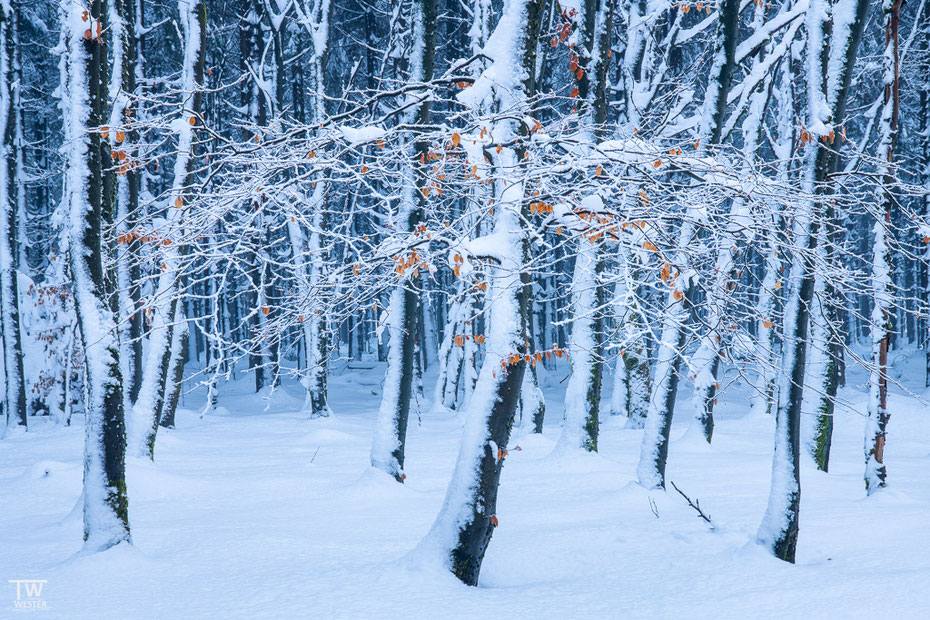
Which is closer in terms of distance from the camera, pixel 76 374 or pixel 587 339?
pixel 587 339

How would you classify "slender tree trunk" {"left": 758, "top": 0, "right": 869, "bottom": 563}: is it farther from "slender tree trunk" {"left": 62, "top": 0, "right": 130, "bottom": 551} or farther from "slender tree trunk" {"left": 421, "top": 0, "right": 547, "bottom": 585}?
"slender tree trunk" {"left": 62, "top": 0, "right": 130, "bottom": 551}

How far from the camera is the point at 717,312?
4.81 m

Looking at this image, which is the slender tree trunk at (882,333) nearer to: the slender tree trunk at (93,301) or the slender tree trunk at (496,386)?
the slender tree trunk at (496,386)

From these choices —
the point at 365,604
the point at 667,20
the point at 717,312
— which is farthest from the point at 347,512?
the point at 667,20

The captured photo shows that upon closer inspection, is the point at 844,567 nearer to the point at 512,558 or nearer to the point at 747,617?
the point at 747,617

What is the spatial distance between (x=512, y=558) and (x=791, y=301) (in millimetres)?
3493

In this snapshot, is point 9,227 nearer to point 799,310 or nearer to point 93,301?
point 93,301

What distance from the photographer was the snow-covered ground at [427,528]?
4844mm

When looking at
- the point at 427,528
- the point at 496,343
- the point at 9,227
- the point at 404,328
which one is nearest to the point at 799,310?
the point at 496,343

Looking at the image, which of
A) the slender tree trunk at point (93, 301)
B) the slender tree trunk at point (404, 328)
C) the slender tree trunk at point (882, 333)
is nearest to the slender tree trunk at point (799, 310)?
the slender tree trunk at point (882, 333)

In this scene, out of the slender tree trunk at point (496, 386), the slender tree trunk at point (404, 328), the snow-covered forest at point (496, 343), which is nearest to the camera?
the snow-covered forest at point (496, 343)

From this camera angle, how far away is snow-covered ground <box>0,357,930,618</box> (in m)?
4.84

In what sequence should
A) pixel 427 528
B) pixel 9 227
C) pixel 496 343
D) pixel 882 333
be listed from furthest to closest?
pixel 9 227, pixel 882 333, pixel 427 528, pixel 496 343

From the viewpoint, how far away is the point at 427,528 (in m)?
7.28
